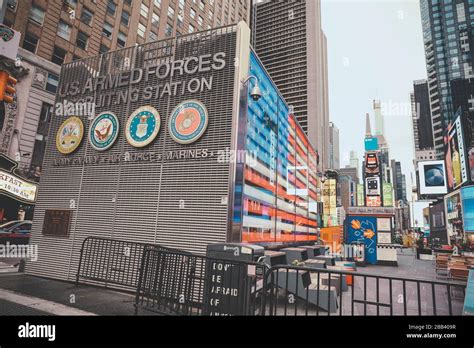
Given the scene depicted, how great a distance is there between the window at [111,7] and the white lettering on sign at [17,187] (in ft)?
61.8

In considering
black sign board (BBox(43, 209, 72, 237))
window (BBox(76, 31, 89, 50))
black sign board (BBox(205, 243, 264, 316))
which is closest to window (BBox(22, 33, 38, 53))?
window (BBox(76, 31, 89, 50))

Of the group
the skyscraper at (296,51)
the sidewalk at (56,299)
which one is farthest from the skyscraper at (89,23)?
the skyscraper at (296,51)

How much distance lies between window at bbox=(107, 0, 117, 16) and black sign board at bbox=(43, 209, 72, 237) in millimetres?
26083

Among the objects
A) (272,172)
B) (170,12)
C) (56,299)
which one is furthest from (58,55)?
(56,299)

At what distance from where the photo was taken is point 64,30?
24.8m

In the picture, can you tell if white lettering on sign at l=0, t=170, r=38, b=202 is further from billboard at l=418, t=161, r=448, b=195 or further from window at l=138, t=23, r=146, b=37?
billboard at l=418, t=161, r=448, b=195

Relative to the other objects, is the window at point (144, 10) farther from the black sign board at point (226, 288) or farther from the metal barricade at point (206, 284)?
the black sign board at point (226, 288)

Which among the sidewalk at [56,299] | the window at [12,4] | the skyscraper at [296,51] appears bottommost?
the sidewalk at [56,299]

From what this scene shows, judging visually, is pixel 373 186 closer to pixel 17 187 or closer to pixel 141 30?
pixel 141 30

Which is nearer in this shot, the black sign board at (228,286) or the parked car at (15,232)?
the black sign board at (228,286)

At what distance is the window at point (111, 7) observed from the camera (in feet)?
93.6

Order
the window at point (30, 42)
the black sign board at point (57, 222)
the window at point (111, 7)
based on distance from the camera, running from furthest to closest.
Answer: the window at point (111, 7), the window at point (30, 42), the black sign board at point (57, 222)

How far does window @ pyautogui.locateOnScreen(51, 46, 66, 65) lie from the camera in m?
24.0

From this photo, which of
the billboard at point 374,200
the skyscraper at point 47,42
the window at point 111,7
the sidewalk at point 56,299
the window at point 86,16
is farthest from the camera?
the billboard at point 374,200
